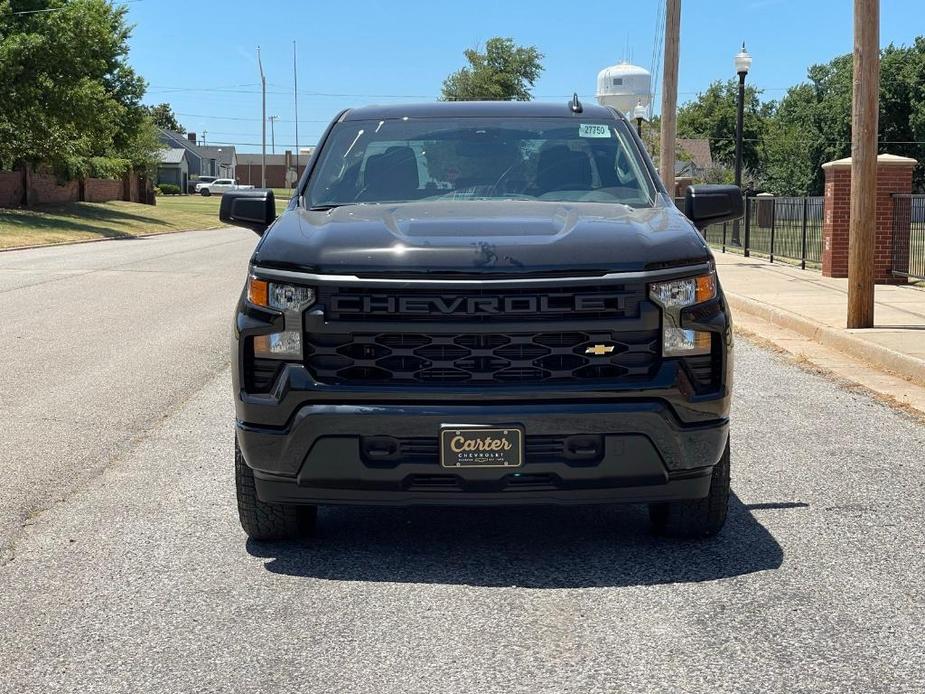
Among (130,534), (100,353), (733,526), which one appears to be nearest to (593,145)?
(733,526)

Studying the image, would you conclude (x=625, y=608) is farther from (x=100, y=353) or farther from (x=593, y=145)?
(x=100, y=353)

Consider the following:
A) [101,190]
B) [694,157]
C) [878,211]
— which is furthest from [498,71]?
Answer: [878,211]

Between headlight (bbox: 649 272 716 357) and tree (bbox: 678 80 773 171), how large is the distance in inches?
4092

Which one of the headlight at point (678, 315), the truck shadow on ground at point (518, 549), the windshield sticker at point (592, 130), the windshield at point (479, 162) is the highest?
the windshield sticker at point (592, 130)

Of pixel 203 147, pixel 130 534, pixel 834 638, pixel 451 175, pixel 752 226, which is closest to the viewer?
pixel 834 638

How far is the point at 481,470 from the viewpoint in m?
4.44

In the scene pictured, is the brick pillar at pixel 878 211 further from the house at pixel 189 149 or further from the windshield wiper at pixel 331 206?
the house at pixel 189 149

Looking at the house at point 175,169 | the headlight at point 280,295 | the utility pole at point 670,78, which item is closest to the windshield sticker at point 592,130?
the headlight at point 280,295

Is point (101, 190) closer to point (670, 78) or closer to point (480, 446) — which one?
point (670, 78)

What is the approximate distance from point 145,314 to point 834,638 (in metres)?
11.8

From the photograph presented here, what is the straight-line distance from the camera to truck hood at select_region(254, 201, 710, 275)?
4434 millimetres

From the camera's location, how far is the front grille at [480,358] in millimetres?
4434

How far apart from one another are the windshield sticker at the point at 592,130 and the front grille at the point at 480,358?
6.45 feet

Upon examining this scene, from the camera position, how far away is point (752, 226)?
1061 inches
